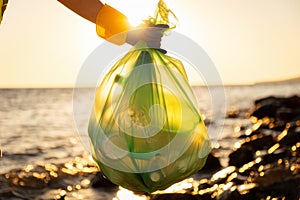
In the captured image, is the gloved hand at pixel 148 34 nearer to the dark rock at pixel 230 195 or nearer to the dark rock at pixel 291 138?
the dark rock at pixel 230 195

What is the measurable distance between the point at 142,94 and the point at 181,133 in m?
0.21

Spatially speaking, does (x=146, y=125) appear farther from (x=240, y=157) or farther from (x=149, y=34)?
(x=240, y=157)

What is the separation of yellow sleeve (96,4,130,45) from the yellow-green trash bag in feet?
0.27

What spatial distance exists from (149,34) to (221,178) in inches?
327

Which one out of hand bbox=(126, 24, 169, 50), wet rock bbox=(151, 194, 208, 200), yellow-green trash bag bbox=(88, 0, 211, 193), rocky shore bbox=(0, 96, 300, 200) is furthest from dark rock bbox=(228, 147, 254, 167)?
hand bbox=(126, 24, 169, 50)

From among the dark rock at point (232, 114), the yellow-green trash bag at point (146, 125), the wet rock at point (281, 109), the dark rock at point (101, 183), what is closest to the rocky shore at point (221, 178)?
the dark rock at point (101, 183)

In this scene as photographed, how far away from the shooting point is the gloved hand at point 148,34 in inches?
66.2

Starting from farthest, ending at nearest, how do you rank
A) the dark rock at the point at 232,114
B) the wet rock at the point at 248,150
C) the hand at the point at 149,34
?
1. the dark rock at the point at 232,114
2. the wet rock at the point at 248,150
3. the hand at the point at 149,34

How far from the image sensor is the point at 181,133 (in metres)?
1.72

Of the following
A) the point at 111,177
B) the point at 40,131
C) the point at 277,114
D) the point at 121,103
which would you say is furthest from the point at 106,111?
the point at 40,131

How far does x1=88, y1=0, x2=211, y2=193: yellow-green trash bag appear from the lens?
1.69m

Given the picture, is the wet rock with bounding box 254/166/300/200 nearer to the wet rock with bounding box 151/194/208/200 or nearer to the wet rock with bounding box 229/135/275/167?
the wet rock with bounding box 151/194/208/200

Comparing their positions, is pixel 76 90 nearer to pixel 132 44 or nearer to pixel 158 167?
pixel 132 44

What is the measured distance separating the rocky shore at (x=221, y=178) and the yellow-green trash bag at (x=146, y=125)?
6.16 metres
